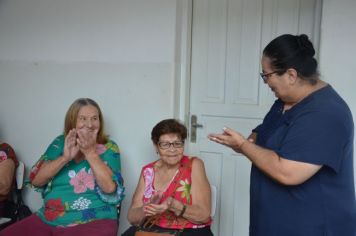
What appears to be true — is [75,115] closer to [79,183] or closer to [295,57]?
[79,183]

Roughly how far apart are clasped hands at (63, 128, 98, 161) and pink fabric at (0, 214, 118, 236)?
1.30ft

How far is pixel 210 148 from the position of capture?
9.13 ft

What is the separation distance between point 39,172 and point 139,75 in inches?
36.4

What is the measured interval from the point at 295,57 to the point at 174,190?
0.98 metres

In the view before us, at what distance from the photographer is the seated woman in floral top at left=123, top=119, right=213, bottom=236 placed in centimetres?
194

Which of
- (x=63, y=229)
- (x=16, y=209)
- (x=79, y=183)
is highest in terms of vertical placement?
(x=79, y=183)

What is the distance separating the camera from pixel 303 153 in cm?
134

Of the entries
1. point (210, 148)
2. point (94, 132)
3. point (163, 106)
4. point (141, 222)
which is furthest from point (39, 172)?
point (210, 148)

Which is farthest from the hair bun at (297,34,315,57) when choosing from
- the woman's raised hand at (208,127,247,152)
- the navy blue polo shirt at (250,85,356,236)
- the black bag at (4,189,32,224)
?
the black bag at (4,189,32,224)

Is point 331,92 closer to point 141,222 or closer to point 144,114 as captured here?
point 141,222

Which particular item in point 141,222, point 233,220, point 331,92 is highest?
point 331,92

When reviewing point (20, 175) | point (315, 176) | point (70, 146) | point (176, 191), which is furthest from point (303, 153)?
point (20, 175)

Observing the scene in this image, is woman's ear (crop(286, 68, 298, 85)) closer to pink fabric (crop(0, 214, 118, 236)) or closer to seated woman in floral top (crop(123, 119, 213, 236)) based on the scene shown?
seated woman in floral top (crop(123, 119, 213, 236))

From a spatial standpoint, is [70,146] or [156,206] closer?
[156,206]
